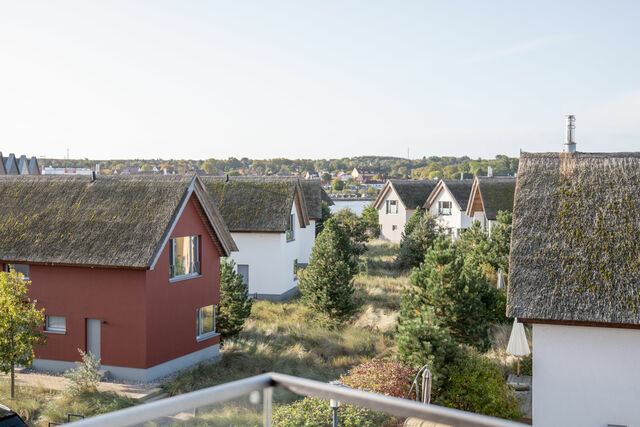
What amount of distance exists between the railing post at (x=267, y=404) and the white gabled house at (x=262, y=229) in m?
27.4

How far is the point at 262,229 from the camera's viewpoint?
101 ft

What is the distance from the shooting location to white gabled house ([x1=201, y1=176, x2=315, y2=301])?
31.2 m

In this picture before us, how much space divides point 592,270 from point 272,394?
34.7 ft

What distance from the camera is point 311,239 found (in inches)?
1642

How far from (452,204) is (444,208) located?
1.33 metres

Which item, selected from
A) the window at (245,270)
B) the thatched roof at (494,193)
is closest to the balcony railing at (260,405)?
the window at (245,270)

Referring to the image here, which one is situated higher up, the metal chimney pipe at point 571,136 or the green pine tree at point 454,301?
the metal chimney pipe at point 571,136

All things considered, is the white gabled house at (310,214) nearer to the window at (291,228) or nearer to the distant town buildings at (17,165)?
the window at (291,228)

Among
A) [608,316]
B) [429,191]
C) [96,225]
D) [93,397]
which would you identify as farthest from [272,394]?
[429,191]

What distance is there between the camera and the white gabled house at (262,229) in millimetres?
31234

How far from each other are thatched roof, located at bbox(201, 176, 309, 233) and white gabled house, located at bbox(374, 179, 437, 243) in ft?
86.5

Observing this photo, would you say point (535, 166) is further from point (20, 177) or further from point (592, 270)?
point (20, 177)

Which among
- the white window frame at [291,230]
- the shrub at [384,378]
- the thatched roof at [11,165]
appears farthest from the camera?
the thatched roof at [11,165]

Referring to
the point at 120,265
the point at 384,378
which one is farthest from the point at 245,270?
the point at 384,378
